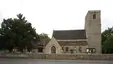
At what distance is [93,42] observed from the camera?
282 ft

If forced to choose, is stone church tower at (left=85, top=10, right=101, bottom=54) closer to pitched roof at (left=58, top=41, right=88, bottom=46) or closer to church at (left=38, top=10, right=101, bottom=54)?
church at (left=38, top=10, right=101, bottom=54)

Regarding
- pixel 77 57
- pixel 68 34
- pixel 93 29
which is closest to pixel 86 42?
pixel 93 29

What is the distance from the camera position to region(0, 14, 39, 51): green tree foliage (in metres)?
64.0

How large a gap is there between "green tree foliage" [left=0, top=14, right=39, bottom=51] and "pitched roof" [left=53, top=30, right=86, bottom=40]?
24194mm

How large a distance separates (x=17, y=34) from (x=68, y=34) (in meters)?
30.7

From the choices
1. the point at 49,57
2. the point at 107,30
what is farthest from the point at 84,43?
the point at 49,57

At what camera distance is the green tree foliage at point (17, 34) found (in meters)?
64.0

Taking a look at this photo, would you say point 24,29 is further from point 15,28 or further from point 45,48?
point 45,48

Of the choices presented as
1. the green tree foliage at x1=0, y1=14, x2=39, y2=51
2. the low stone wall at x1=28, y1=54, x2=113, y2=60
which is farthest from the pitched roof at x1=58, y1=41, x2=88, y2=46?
the low stone wall at x1=28, y1=54, x2=113, y2=60

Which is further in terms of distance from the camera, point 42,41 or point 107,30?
point 107,30

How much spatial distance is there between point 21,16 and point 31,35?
7.17 m

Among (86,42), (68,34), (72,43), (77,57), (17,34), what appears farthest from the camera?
(68,34)

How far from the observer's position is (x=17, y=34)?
65750 millimetres

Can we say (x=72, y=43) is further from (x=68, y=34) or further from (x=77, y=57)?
(x=77, y=57)
